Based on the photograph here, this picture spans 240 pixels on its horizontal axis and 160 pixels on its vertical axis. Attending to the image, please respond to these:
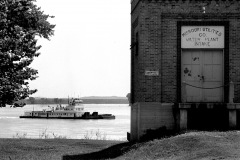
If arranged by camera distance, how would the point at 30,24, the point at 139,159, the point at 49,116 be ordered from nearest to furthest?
the point at 139,159
the point at 30,24
the point at 49,116

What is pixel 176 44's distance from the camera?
24.3 m

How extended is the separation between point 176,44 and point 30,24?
611 cm

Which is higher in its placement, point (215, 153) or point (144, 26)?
point (144, 26)

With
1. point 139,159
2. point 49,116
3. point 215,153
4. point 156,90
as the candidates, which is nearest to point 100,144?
point 156,90

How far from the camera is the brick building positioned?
2411 centimetres

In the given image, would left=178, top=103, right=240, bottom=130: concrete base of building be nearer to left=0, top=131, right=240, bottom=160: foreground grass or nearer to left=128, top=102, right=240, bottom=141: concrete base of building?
left=128, top=102, right=240, bottom=141: concrete base of building

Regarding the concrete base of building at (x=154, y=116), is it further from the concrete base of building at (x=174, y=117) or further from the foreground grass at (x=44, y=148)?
the foreground grass at (x=44, y=148)

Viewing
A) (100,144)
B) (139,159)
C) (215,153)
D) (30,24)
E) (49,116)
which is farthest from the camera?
(49,116)

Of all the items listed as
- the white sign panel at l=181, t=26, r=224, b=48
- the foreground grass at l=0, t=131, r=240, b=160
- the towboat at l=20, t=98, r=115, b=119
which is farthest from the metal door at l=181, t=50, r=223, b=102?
the towboat at l=20, t=98, r=115, b=119

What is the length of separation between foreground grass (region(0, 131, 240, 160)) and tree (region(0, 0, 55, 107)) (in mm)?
2436

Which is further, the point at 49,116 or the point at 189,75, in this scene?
the point at 49,116

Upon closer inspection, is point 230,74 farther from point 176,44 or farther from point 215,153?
point 215,153

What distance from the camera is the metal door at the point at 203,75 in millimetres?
24641

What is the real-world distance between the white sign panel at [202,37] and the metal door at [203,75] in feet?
1.14
